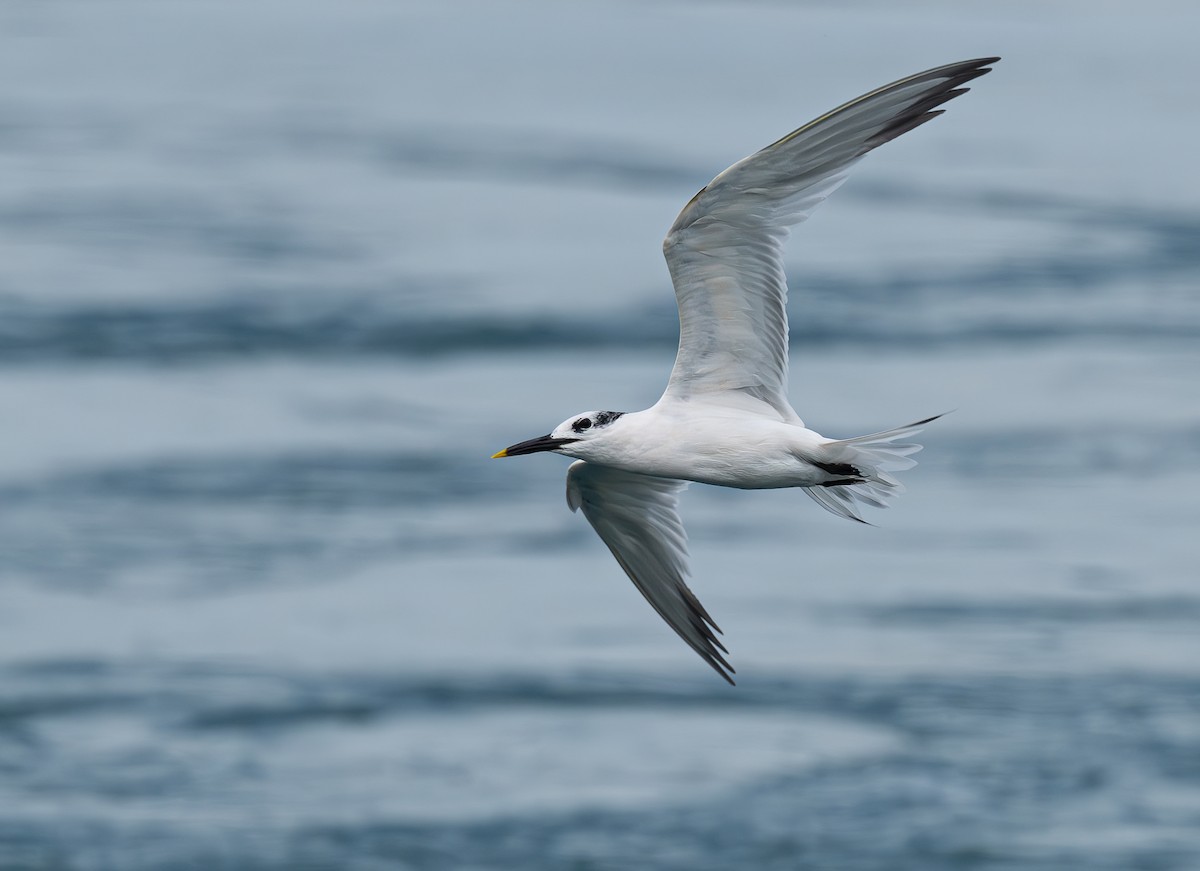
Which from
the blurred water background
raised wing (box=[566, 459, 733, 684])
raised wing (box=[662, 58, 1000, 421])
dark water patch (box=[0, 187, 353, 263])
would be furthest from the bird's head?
dark water patch (box=[0, 187, 353, 263])

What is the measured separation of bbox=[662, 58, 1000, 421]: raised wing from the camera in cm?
930

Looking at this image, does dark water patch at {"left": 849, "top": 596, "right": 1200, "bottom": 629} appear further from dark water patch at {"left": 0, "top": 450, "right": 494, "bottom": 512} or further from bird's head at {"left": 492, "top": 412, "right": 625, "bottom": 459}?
bird's head at {"left": 492, "top": 412, "right": 625, "bottom": 459}

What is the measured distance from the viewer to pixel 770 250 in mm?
9906

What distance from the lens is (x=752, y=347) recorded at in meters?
10.1

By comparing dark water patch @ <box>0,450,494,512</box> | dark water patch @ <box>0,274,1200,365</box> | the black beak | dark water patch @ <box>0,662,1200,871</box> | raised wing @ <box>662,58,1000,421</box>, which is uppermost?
dark water patch @ <box>0,274,1200,365</box>

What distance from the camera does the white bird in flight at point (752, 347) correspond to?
941cm

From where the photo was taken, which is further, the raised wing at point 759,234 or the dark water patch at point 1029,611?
the dark water patch at point 1029,611

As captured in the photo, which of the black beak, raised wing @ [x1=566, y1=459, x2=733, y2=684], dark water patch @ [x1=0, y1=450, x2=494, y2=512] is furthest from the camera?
dark water patch @ [x1=0, y1=450, x2=494, y2=512]

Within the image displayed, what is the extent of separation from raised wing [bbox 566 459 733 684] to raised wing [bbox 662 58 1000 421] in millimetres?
1276

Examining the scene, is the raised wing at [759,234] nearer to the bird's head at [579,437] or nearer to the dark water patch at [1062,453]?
the bird's head at [579,437]

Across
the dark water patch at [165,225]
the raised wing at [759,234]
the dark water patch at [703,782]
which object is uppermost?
the dark water patch at [165,225]

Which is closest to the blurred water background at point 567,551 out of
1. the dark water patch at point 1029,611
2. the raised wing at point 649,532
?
the dark water patch at point 1029,611

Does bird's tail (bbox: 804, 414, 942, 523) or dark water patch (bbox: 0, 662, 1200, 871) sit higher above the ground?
bird's tail (bbox: 804, 414, 942, 523)

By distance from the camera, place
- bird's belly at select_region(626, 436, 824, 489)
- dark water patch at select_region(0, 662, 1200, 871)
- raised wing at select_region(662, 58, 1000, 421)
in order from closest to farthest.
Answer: raised wing at select_region(662, 58, 1000, 421) → bird's belly at select_region(626, 436, 824, 489) → dark water patch at select_region(0, 662, 1200, 871)
